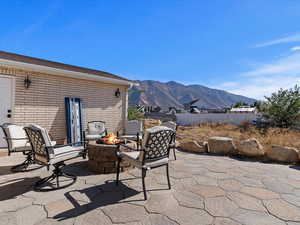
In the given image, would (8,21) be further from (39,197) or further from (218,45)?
(218,45)

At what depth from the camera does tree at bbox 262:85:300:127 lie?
25.3ft

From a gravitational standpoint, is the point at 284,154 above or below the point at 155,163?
below

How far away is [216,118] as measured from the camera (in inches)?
481

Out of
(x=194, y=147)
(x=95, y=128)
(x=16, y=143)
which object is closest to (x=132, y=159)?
(x=16, y=143)

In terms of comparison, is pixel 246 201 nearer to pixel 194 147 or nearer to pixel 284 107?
pixel 194 147

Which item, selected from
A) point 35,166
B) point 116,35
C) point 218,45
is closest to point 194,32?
point 218,45

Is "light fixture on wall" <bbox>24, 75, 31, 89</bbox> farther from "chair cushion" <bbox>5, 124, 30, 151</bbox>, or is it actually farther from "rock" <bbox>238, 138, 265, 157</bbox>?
"rock" <bbox>238, 138, 265, 157</bbox>

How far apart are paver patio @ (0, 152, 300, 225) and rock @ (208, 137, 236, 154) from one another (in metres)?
1.35

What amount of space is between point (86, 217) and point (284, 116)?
31.3 ft

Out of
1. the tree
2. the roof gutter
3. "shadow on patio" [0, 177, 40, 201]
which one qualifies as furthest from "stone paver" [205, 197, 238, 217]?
the tree

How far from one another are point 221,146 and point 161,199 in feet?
10.9

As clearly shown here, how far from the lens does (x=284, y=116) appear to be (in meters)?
7.89

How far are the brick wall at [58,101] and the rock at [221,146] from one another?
4055mm

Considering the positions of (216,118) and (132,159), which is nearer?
(132,159)
